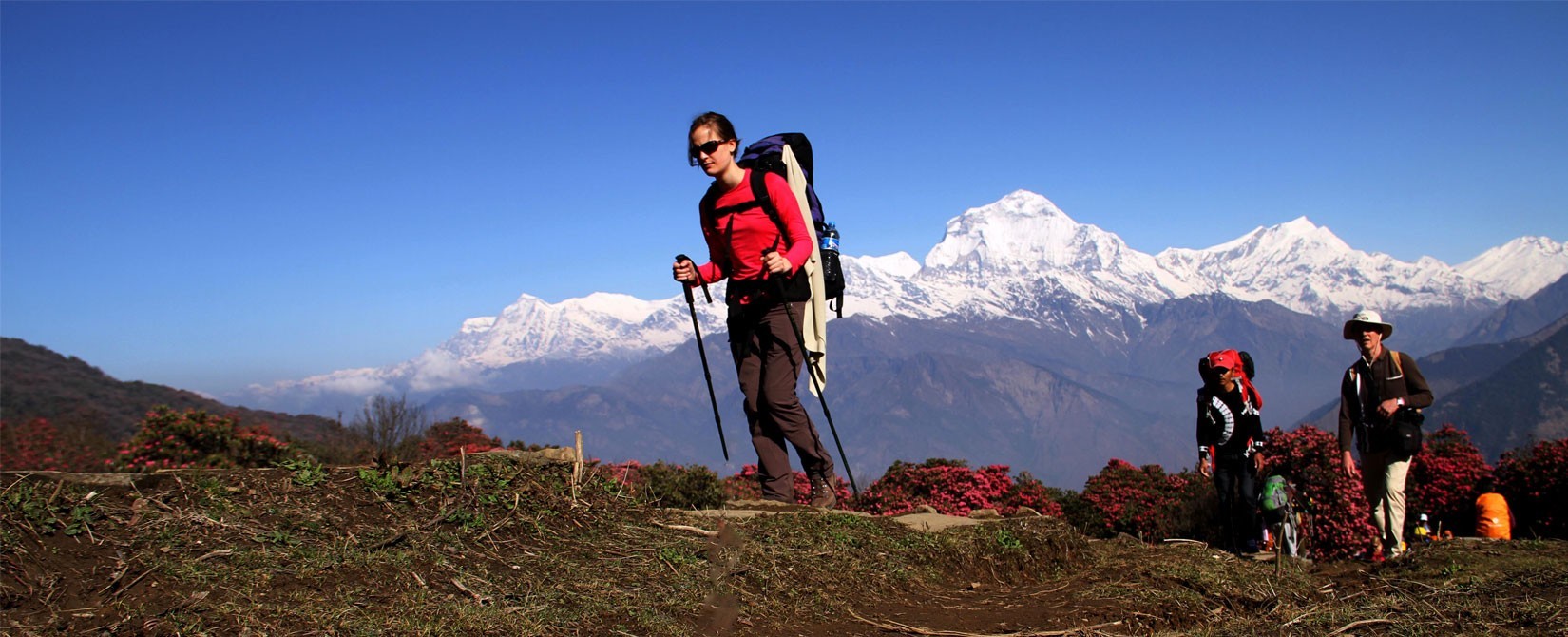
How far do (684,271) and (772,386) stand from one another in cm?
101

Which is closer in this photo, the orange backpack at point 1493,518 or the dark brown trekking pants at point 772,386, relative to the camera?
the dark brown trekking pants at point 772,386

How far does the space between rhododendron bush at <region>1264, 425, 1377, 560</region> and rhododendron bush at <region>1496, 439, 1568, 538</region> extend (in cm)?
350

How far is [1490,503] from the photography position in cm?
1198

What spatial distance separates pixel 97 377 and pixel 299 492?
145 feet

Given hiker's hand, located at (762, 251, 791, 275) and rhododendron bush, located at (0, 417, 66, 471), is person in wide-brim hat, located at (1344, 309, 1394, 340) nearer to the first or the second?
hiker's hand, located at (762, 251, 791, 275)

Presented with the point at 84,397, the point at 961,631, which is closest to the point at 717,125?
the point at 961,631

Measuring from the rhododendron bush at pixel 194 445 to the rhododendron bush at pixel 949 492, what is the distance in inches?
277

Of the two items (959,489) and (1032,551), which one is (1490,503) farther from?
(1032,551)

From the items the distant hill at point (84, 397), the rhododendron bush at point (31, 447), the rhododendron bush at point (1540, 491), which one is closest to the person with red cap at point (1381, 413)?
the rhododendron bush at point (1540, 491)

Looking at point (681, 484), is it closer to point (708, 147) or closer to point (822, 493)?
point (822, 493)

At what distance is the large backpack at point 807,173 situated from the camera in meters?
8.08

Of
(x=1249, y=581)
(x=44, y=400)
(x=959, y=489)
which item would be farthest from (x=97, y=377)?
(x=1249, y=581)

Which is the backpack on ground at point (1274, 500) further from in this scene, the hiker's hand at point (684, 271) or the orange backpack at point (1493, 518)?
the hiker's hand at point (684, 271)

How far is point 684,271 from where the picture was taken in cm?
745
